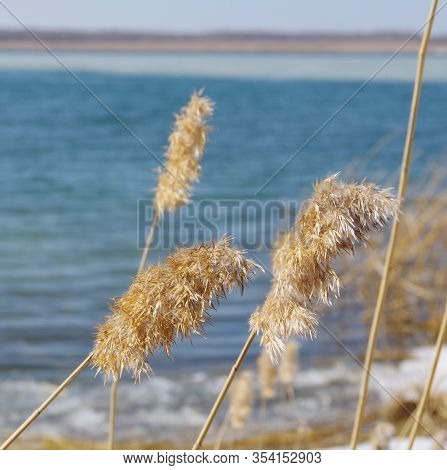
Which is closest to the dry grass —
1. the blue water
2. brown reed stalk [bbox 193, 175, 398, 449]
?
the blue water

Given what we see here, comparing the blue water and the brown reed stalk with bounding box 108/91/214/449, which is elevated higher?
the brown reed stalk with bounding box 108/91/214/449

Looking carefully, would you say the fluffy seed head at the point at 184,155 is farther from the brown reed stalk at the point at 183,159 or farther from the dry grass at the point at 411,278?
the dry grass at the point at 411,278

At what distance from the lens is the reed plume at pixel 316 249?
49.5 inches

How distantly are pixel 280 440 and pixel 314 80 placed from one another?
21966 mm

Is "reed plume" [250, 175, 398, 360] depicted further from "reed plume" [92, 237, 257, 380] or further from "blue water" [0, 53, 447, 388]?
"blue water" [0, 53, 447, 388]

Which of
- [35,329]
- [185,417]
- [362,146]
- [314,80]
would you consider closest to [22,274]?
[35,329]

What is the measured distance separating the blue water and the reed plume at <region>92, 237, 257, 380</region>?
2.52ft

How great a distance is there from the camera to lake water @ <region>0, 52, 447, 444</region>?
5961mm

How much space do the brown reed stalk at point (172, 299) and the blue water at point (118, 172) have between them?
0.77 metres

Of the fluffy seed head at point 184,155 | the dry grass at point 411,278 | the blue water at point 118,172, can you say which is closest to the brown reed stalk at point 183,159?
the fluffy seed head at point 184,155

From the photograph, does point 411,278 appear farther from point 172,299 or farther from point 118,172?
point 118,172

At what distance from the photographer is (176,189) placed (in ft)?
6.11

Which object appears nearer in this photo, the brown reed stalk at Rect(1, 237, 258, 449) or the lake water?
the brown reed stalk at Rect(1, 237, 258, 449)
